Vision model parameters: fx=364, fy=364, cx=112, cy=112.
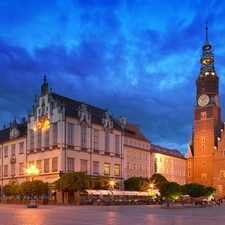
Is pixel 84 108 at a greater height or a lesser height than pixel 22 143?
greater

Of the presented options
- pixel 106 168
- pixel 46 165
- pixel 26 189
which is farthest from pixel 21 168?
pixel 106 168

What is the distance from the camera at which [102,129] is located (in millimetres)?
71750

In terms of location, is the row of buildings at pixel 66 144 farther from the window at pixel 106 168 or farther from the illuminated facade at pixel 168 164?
the illuminated facade at pixel 168 164

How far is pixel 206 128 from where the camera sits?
103 m

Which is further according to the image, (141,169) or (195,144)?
(195,144)

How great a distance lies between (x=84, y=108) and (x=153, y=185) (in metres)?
22.4

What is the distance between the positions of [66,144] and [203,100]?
55615mm

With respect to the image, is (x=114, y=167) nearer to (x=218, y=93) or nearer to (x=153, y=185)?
(x=153, y=185)

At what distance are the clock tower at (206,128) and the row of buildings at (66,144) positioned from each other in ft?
79.4

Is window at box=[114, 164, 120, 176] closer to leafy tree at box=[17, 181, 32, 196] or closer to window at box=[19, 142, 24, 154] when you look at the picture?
window at box=[19, 142, 24, 154]

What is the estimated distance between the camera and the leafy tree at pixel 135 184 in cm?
7244

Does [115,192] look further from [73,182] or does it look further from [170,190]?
[170,190]

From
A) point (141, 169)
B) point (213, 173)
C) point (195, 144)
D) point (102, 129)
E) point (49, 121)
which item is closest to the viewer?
point (49, 121)

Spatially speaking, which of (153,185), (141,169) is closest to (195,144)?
(141,169)
